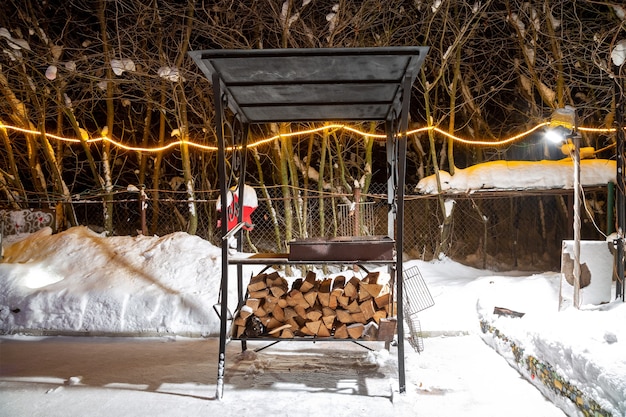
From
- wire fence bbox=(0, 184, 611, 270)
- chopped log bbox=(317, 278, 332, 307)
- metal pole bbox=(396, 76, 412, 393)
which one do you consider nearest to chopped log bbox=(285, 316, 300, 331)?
chopped log bbox=(317, 278, 332, 307)

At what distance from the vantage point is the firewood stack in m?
5.19

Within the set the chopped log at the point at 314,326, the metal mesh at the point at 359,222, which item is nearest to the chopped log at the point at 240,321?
the chopped log at the point at 314,326

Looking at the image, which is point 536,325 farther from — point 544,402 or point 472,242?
point 472,242

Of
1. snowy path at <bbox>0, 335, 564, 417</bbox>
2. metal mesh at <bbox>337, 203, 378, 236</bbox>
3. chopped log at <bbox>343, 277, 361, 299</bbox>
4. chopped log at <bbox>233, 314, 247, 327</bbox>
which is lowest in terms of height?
snowy path at <bbox>0, 335, 564, 417</bbox>

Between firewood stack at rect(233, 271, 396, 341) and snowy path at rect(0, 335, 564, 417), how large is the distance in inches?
20.3

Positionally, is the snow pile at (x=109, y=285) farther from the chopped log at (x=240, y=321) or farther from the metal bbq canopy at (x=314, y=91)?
the chopped log at (x=240, y=321)

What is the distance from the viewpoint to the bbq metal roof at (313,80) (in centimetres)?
437

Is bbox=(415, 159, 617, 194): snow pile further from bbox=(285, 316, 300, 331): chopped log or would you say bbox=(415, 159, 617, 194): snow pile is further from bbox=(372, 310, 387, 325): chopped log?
bbox=(285, 316, 300, 331): chopped log

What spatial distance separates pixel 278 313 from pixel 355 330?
92 cm

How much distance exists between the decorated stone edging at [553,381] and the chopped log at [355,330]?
177 centimetres

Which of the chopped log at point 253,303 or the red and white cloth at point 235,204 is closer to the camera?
the chopped log at point 253,303

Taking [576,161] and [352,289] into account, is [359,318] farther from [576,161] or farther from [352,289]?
[576,161]

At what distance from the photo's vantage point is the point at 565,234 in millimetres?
13758

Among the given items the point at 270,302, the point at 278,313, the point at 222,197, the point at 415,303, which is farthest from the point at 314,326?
the point at 415,303
